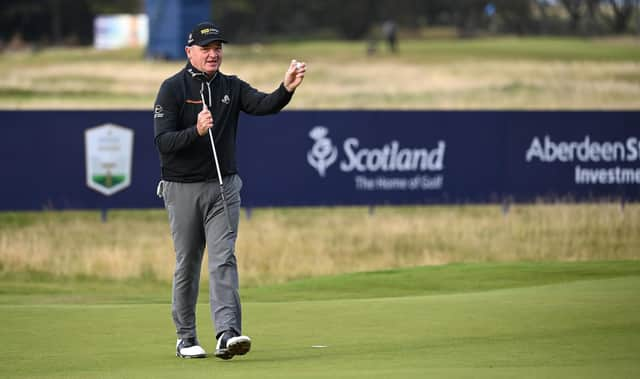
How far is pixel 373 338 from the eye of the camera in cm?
851

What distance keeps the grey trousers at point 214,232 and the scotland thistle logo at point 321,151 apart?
11.9 m

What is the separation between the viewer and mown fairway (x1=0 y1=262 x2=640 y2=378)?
7.16 m

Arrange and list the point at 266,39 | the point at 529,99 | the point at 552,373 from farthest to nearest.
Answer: the point at 266,39 < the point at 529,99 < the point at 552,373

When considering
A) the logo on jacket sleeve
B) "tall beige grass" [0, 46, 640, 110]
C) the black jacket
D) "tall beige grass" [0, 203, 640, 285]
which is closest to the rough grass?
"tall beige grass" [0, 46, 640, 110]

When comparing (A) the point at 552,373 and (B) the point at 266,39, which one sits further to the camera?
(B) the point at 266,39

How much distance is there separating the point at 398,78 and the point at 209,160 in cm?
4472

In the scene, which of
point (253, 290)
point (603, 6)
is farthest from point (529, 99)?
point (603, 6)

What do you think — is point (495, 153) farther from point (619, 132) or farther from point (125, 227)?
point (125, 227)

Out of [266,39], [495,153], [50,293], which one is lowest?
[50,293]

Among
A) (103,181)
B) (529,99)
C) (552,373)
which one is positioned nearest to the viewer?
(552,373)

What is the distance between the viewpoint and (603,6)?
374 ft

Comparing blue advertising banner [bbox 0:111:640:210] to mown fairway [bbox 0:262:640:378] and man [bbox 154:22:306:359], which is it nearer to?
mown fairway [bbox 0:262:640:378]

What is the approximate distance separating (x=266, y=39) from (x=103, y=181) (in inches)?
3543

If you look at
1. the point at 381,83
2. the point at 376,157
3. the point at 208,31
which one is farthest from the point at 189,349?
the point at 381,83
